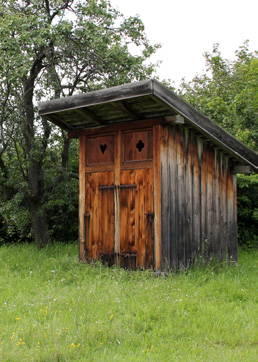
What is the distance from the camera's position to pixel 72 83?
1095 centimetres

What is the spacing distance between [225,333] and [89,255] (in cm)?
391

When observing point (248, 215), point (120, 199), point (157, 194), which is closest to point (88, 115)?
point (120, 199)

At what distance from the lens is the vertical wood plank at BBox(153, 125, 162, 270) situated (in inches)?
272

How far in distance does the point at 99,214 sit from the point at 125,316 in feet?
10.6

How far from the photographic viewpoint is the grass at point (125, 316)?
3900 mm

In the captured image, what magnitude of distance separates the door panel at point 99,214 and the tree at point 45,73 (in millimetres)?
2569

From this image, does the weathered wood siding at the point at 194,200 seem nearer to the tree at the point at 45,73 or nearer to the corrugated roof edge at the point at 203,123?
the corrugated roof edge at the point at 203,123

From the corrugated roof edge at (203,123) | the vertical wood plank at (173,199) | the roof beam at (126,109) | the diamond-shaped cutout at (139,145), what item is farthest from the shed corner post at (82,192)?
the corrugated roof edge at (203,123)

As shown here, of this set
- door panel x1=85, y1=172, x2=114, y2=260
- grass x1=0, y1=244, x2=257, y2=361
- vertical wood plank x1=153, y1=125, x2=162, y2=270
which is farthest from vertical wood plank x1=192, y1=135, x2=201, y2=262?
door panel x1=85, y1=172, x2=114, y2=260

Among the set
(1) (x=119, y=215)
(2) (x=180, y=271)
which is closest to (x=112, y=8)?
(1) (x=119, y=215)

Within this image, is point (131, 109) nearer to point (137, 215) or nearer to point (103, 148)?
point (103, 148)

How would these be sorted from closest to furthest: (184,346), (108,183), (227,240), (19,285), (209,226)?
(184,346) < (19,285) < (108,183) < (209,226) < (227,240)

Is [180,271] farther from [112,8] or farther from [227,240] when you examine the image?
[112,8]

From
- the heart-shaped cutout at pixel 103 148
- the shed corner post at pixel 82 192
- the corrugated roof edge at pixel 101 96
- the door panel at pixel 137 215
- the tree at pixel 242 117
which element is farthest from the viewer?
the tree at pixel 242 117
